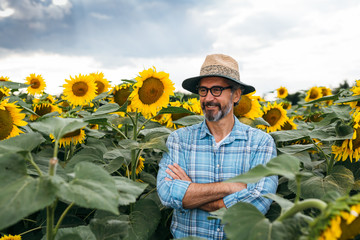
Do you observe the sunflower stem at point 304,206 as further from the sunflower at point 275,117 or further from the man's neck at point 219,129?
the sunflower at point 275,117

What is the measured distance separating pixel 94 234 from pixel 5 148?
20.1 inches

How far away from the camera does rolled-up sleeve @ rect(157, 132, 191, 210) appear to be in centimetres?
248

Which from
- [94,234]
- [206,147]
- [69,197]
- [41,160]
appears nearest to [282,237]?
[69,197]

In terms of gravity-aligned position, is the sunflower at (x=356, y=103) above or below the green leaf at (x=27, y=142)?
above

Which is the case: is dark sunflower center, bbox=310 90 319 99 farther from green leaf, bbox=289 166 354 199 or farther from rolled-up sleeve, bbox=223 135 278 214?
rolled-up sleeve, bbox=223 135 278 214

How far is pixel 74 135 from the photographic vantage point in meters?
3.08

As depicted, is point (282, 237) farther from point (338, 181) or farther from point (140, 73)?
point (140, 73)

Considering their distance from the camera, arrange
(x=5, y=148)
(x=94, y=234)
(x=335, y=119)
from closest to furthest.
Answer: (x=5, y=148), (x=94, y=234), (x=335, y=119)

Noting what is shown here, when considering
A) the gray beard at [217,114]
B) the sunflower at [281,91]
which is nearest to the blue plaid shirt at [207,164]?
the gray beard at [217,114]

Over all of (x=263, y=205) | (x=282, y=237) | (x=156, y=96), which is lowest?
(x=263, y=205)

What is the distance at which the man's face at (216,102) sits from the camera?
9.46 ft

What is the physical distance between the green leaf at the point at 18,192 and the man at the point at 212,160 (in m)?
1.57

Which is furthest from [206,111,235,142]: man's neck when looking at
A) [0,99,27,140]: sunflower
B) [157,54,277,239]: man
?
[0,99,27,140]: sunflower

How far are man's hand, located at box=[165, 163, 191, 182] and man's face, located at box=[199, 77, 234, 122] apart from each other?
0.51 metres
